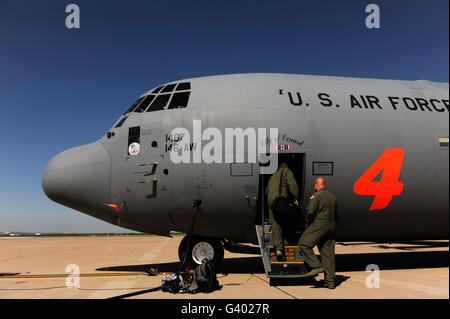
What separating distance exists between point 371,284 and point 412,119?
12.8ft

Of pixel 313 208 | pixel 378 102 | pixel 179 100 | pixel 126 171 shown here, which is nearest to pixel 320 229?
pixel 313 208

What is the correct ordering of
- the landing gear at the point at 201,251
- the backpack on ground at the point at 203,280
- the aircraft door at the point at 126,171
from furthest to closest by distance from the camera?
1. the landing gear at the point at 201,251
2. the aircraft door at the point at 126,171
3. the backpack on ground at the point at 203,280

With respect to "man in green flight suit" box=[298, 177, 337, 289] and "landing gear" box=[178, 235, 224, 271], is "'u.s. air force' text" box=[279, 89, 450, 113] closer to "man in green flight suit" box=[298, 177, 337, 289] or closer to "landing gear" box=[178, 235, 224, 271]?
"man in green flight suit" box=[298, 177, 337, 289]

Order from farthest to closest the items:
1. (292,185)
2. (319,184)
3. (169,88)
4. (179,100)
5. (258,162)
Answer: (169,88)
(179,100)
(258,162)
(292,185)
(319,184)

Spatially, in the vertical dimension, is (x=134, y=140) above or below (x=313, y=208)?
above

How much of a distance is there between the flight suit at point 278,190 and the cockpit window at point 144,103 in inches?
147

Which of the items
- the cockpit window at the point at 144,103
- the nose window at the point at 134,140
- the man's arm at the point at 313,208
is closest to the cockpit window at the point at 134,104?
the cockpit window at the point at 144,103

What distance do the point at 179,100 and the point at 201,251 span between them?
3824 millimetres

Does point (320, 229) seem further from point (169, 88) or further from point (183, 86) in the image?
point (169, 88)

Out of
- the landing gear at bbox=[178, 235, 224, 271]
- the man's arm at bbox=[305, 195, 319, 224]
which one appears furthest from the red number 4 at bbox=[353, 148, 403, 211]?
the landing gear at bbox=[178, 235, 224, 271]

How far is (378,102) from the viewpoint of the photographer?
7484mm

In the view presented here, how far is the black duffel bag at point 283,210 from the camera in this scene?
6418 mm

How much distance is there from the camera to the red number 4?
22.9 feet

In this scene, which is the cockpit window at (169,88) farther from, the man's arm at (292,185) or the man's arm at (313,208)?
the man's arm at (313,208)
